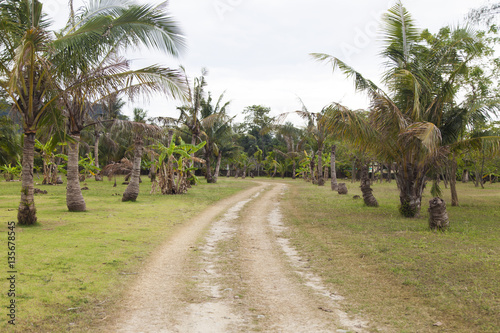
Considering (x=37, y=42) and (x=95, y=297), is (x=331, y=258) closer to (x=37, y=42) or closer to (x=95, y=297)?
(x=95, y=297)

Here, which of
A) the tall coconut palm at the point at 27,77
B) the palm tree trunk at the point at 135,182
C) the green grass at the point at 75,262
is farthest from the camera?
the palm tree trunk at the point at 135,182

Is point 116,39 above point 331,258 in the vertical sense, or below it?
above

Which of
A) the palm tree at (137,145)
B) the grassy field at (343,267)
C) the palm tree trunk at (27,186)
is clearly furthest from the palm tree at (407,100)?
the palm tree trunk at (27,186)

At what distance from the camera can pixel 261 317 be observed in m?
4.11

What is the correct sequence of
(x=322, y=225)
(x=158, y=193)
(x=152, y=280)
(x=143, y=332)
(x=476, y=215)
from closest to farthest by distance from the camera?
1. (x=143, y=332)
2. (x=152, y=280)
3. (x=322, y=225)
4. (x=476, y=215)
5. (x=158, y=193)

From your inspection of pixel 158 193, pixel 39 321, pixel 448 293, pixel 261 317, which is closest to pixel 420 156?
pixel 448 293

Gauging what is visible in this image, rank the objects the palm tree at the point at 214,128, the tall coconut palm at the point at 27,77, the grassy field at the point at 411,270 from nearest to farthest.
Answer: the grassy field at the point at 411,270 → the tall coconut palm at the point at 27,77 → the palm tree at the point at 214,128

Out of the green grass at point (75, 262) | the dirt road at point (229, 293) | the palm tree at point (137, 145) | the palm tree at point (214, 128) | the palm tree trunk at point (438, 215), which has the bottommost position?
the dirt road at point (229, 293)

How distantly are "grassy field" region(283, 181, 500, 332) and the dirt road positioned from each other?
16.7 inches

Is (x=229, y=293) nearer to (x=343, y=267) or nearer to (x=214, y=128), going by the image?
(x=343, y=267)

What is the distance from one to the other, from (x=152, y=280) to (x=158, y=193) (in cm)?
1602

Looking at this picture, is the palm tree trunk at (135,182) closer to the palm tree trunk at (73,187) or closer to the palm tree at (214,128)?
the palm tree trunk at (73,187)

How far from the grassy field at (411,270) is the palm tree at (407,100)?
2132 millimetres

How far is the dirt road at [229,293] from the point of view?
3.92m
